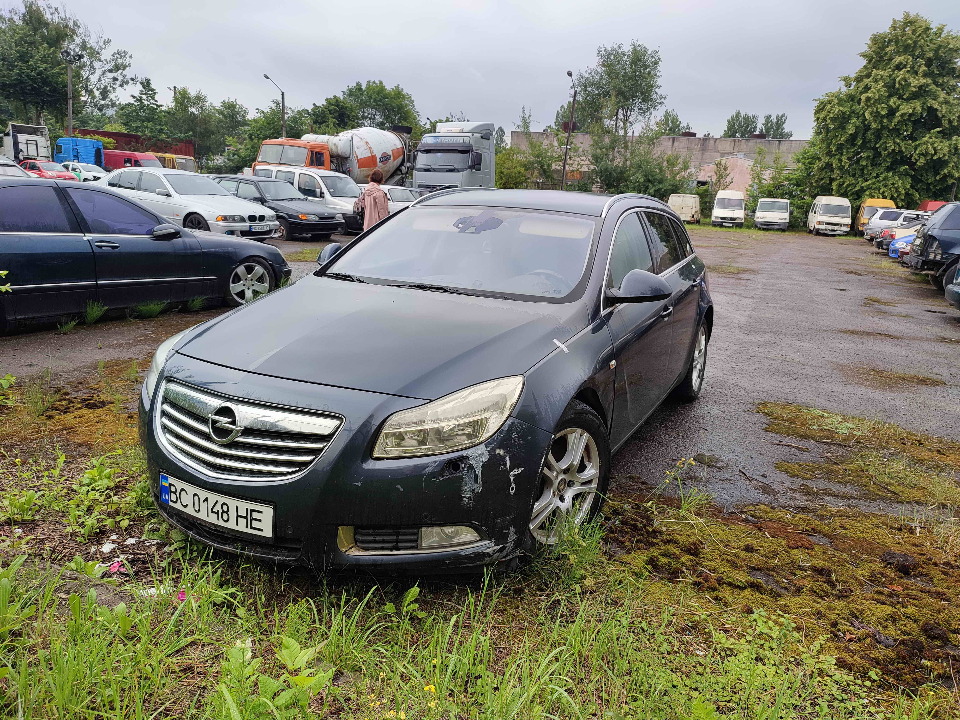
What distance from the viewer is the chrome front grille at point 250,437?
8.56 ft

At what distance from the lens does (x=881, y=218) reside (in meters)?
29.8

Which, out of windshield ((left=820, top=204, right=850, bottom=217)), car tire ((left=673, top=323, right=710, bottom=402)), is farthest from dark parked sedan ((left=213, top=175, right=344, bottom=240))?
windshield ((left=820, top=204, right=850, bottom=217))

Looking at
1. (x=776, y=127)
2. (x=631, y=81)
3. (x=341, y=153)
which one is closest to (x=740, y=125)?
(x=776, y=127)

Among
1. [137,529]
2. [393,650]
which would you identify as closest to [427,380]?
[393,650]

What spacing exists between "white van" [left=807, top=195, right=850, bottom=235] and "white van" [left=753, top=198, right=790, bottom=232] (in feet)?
5.03

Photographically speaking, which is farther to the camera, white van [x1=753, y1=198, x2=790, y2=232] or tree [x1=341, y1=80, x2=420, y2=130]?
tree [x1=341, y1=80, x2=420, y2=130]

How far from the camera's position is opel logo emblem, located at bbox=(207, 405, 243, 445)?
268 cm

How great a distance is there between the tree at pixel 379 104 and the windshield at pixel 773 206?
141 ft

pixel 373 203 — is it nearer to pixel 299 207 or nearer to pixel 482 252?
pixel 299 207

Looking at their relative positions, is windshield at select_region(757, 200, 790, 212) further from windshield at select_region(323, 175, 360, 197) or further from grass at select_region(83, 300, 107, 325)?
grass at select_region(83, 300, 107, 325)

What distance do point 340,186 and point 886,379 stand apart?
1639cm

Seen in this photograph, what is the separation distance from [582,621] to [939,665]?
1.27 m

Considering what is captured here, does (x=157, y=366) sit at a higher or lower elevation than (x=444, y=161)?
lower

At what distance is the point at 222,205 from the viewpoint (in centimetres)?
1475
